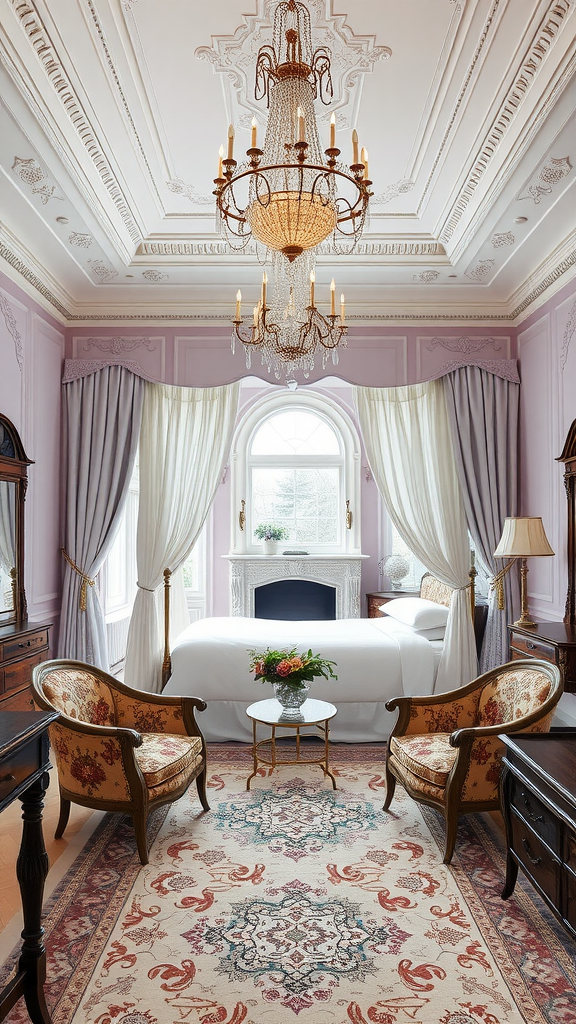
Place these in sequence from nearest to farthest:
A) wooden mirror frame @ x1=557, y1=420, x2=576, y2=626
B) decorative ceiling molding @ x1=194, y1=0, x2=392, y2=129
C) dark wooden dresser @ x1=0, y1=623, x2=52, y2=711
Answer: decorative ceiling molding @ x1=194, y1=0, x2=392, y2=129, dark wooden dresser @ x1=0, y1=623, x2=52, y2=711, wooden mirror frame @ x1=557, y1=420, x2=576, y2=626

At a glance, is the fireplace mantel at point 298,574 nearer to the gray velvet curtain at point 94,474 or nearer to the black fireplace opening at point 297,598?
the black fireplace opening at point 297,598

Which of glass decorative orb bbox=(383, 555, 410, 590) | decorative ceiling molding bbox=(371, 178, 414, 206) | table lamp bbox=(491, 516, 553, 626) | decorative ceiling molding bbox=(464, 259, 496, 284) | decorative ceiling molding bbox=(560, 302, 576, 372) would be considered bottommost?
glass decorative orb bbox=(383, 555, 410, 590)

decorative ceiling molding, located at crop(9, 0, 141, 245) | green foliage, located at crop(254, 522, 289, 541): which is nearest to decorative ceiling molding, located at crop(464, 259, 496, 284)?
decorative ceiling molding, located at crop(9, 0, 141, 245)

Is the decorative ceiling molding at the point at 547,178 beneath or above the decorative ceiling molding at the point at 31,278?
above

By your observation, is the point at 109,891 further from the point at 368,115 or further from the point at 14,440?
the point at 368,115

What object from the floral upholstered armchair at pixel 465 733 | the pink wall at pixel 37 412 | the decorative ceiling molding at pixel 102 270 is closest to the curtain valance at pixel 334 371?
the pink wall at pixel 37 412

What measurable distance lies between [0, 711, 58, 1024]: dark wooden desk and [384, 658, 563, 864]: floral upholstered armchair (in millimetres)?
1831

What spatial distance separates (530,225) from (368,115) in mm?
1346

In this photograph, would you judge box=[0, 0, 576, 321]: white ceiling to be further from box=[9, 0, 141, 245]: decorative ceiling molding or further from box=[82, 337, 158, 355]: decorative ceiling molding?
box=[82, 337, 158, 355]: decorative ceiling molding

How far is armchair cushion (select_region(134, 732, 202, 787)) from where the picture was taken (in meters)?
3.21

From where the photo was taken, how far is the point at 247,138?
3732mm

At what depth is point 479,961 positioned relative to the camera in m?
2.40

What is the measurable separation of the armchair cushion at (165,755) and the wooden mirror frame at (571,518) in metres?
2.44

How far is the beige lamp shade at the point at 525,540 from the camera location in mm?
4301
